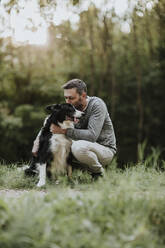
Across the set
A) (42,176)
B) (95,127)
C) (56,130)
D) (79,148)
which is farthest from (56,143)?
(95,127)

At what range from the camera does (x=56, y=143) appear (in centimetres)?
518

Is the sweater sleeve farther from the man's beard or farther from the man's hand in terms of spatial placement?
the man's beard

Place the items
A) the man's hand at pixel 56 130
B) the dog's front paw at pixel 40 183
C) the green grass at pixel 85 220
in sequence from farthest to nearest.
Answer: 1. the man's hand at pixel 56 130
2. the dog's front paw at pixel 40 183
3. the green grass at pixel 85 220

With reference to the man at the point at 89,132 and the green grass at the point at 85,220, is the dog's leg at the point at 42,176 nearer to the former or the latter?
the man at the point at 89,132

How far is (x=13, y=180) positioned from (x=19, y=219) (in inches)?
94.9

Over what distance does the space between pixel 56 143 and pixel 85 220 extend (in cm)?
236

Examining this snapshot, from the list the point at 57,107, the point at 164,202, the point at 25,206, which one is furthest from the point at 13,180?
the point at 164,202

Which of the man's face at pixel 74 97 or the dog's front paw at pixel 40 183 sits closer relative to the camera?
the dog's front paw at pixel 40 183

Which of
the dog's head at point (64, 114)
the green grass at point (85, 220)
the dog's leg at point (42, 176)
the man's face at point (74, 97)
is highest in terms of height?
the man's face at point (74, 97)

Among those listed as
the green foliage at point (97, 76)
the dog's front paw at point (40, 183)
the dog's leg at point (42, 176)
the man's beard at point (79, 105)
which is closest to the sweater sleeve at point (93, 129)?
the man's beard at point (79, 105)

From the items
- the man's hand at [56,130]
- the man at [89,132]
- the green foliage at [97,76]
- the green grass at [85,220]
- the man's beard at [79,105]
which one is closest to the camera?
the green grass at [85,220]

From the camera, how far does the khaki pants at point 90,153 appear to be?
5.00 metres

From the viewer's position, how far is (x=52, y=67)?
→ 17094 millimetres

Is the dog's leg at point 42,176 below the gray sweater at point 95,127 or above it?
below
